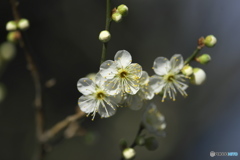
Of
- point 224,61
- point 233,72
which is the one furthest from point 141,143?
point 224,61

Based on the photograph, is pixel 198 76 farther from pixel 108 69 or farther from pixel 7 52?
pixel 7 52

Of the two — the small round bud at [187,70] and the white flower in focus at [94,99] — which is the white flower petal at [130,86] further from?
the small round bud at [187,70]

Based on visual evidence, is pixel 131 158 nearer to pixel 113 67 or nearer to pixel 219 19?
pixel 113 67

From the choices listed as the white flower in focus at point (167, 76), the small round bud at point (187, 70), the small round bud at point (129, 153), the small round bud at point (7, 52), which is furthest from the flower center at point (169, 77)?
the small round bud at point (7, 52)

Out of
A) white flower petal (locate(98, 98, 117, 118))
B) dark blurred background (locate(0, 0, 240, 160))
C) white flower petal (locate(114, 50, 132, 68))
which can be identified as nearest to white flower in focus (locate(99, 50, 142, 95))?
white flower petal (locate(114, 50, 132, 68))

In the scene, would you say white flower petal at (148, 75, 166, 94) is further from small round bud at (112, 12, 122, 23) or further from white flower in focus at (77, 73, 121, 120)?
small round bud at (112, 12, 122, 23)

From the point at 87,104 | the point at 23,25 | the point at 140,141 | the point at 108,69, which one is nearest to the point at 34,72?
the point at 23,25
